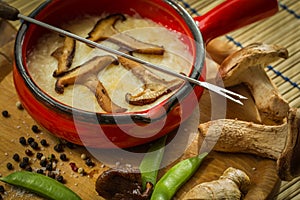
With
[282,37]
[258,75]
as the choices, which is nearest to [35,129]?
[258,75]

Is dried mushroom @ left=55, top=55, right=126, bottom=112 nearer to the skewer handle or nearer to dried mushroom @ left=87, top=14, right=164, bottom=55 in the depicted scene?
dried mushroom @ left=87, top=14, right=164, bottom=55

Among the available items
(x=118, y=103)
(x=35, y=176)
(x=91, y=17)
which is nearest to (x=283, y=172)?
(x=118, y=103)

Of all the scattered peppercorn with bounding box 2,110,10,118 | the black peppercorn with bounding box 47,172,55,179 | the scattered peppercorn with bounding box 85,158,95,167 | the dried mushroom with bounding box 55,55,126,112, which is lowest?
the scattered peppercorn with bounding box 85,158,95,167

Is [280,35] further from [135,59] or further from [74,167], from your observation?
[74,167]

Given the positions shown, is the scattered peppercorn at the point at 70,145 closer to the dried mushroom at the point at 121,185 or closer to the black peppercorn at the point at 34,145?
the black peppercorn at the point at 34,145

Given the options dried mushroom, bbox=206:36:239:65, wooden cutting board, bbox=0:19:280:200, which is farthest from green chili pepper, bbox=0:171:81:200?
dried mushroom, bbox=206:36:239:65

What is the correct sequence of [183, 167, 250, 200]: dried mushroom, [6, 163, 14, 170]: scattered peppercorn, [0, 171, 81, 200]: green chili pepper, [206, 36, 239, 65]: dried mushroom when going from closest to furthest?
[183, 167, 250, 200]: dried mushroom → [0, 171, 81, 200]: green chili pepper → [6, 163, 14, 170]: scattered peppercorn → [206, 36, 239, 65]: dried mushroom

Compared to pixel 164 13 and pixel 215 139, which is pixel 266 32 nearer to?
pixel 164 13

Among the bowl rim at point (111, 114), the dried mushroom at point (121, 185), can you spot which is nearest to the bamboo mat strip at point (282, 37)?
the bowl rim at point (111, 114)
